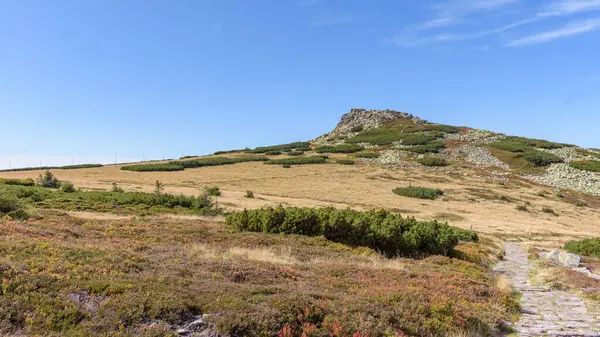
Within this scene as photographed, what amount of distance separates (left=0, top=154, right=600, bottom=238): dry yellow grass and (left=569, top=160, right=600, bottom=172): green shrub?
49.5 ft

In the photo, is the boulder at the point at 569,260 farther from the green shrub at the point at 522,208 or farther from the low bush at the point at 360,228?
the green shrub at the point at 522,208

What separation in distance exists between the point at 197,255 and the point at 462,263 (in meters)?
11.8

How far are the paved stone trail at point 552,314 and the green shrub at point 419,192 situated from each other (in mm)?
36838

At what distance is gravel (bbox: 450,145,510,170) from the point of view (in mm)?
78475

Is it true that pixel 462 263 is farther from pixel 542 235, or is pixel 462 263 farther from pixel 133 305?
pixel 542 235

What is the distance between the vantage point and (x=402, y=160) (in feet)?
270

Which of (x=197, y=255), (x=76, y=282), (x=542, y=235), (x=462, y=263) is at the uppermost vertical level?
(x=76, y=282)

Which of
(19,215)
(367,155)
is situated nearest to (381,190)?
(367,155)

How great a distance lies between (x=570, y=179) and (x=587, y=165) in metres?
7.30

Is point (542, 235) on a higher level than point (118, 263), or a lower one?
lower

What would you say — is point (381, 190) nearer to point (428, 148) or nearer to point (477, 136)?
point (428, 148)

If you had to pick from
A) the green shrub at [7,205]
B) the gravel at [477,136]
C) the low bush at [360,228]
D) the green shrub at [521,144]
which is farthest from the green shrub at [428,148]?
the green shrub at [7,205]

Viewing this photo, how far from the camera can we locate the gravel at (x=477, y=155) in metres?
78.5

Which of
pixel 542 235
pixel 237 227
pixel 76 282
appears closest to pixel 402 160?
pixel 542 235
